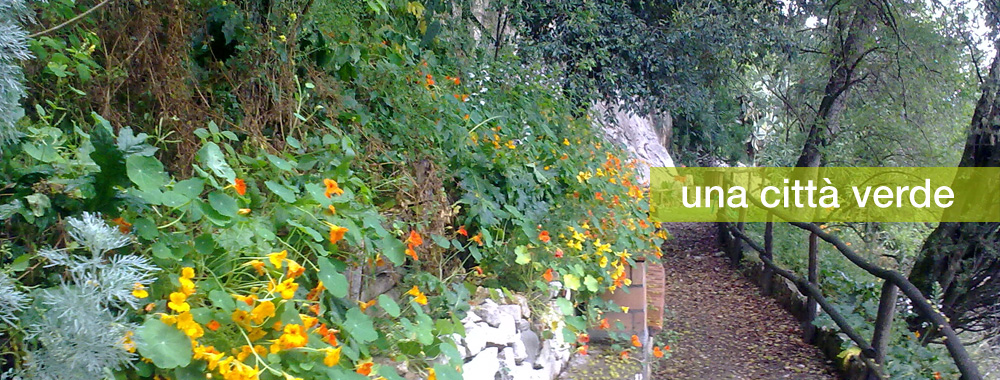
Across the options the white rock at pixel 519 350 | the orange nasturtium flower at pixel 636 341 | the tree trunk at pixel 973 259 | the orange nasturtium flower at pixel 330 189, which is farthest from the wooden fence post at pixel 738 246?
the orange nasturtium flower at pixel 330 189

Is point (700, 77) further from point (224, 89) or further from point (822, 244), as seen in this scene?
point (224, 89)

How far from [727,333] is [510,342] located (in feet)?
12.6

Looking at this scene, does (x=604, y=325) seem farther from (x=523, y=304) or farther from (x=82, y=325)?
(x=82, y=325)

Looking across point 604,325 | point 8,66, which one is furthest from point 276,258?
point 604,325

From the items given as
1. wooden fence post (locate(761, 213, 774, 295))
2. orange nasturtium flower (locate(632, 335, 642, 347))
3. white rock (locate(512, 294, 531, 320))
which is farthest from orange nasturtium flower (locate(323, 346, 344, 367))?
wooden fence post (locate(761, 213, 774, 295))

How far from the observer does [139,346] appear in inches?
48.1

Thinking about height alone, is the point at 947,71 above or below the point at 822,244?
above

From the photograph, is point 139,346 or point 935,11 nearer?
point 139,346

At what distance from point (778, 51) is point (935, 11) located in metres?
1.75

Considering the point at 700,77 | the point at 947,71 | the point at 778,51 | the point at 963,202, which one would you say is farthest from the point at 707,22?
the point at 947,71

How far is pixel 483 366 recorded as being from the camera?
2.21 meters

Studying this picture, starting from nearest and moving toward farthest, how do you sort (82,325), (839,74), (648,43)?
(82,325) → (648,43) → (839,74)

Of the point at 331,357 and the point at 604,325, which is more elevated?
the point at 331,357
